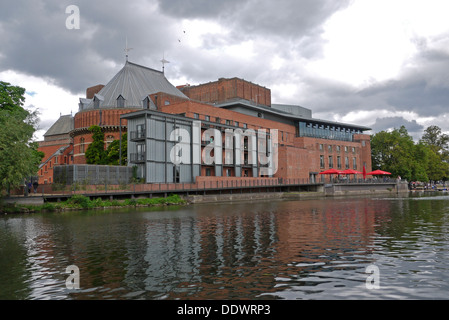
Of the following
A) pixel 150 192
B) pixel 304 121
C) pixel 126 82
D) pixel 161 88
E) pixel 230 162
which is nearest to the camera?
pixel 150 192

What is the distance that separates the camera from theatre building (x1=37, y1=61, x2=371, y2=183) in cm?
5006

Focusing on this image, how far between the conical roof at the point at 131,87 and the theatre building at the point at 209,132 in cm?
20

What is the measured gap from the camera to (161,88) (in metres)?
78.9

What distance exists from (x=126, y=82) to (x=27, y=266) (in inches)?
2666

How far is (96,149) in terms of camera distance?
63.2 m

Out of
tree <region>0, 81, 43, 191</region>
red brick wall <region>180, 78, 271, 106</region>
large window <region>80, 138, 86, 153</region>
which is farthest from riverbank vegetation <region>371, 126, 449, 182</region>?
Result: tree <region>0, 81, 43, 191</region>

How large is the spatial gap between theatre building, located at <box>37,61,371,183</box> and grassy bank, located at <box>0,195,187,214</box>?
6.58 metres

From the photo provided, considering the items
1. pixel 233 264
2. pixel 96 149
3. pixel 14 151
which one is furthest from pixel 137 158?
pixel 233 264

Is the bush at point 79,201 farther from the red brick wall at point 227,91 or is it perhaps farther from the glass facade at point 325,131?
the glass facade at point 325,131

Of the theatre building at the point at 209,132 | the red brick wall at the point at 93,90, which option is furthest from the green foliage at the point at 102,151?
the red brick wall at the point at 93,90

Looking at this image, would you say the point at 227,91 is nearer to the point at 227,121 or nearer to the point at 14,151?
the point at 227,121

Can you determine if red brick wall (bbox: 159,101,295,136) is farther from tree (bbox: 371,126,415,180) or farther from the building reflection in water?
the building reflection in water
